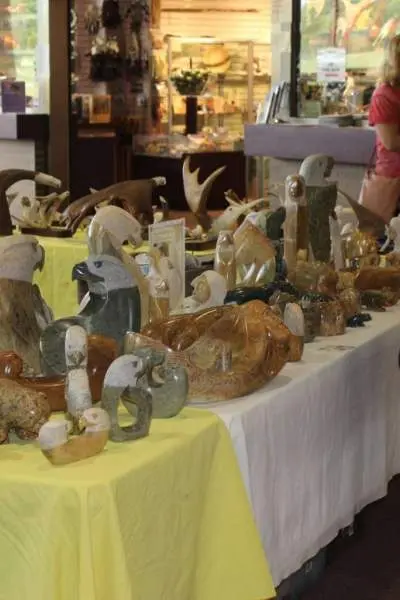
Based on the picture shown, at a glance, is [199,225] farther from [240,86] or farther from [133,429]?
[240,86]

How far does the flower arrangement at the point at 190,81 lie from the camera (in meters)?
10.5

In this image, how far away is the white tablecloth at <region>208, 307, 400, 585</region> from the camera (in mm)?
2150

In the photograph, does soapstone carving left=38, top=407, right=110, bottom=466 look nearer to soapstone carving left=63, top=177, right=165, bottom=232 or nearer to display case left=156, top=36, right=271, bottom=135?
soapstone carving left=63, top=177, right=165, bottom=232

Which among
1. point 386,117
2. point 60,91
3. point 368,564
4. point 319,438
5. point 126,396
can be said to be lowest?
point 368,564

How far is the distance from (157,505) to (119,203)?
2510 millimetres

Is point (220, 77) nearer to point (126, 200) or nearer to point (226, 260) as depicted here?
point (126, 200)

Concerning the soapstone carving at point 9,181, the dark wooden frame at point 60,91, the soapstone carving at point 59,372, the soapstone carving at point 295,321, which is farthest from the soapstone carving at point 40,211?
the dark wooden frame at point 60,91

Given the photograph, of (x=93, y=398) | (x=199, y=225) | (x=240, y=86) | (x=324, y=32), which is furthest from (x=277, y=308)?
(x=240, y=86)

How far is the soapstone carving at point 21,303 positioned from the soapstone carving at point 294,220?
3.43 ft

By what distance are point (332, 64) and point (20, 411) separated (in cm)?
504

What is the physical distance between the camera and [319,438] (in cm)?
241

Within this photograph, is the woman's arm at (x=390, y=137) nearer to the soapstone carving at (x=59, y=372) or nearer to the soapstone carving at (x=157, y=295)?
the soapstone carving at (x=157, y=295)

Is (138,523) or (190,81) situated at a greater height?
(190,81)

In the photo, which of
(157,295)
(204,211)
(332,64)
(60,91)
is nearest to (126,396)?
(157,295)
